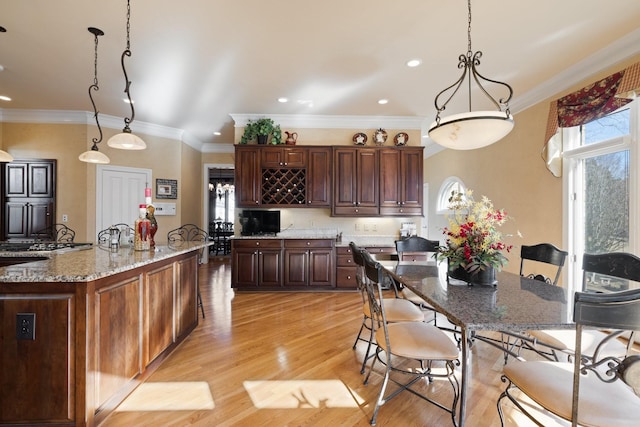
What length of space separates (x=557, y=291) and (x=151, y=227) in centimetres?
308

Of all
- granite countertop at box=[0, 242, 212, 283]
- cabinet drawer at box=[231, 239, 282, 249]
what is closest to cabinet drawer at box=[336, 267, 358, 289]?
cabinet drawer at box=[231, 239, 282, 249]

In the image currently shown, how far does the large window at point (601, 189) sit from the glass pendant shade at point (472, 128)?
205 centimetres

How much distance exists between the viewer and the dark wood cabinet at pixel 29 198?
4.85 meters

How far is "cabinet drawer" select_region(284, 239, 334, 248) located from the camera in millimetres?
4531

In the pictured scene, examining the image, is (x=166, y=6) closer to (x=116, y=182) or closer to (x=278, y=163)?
(x=278, y=163)

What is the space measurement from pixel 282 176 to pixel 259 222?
0.91 m

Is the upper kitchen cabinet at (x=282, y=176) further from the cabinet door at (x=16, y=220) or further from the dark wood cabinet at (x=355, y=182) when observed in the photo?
the cabinet door at (x=16, y=220)

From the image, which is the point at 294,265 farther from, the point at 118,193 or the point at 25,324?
the point at 118,193

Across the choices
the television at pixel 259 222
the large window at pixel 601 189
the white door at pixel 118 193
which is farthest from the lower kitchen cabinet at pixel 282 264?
the large window at pixel 601 189

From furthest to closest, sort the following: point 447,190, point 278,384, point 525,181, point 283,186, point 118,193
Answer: point 447,190 < point 118,193 < point 283,186 < point 525,181 < point 278,384

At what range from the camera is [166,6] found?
234cm

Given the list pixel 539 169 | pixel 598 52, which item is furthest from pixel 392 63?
pixel 539 169

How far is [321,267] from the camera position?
180 inches

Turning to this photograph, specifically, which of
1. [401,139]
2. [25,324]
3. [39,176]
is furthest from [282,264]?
[39,176]
